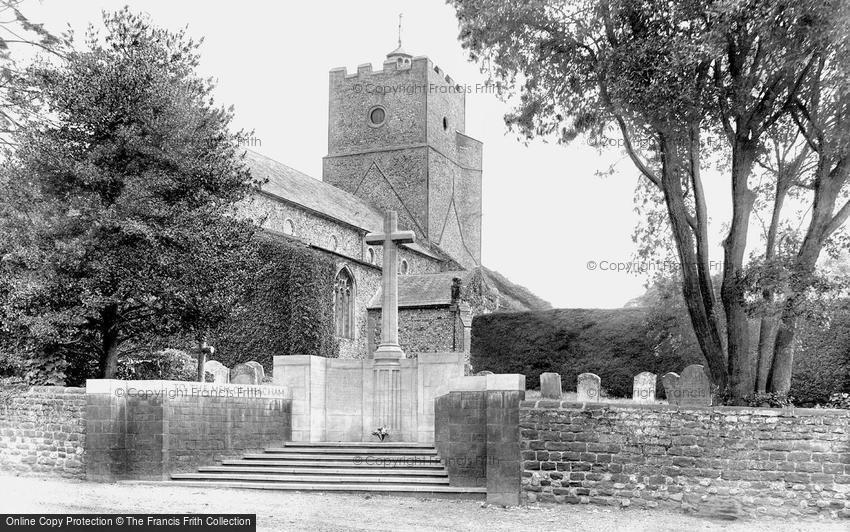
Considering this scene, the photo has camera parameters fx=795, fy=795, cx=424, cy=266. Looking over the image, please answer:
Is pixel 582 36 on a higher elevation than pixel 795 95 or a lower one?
higher

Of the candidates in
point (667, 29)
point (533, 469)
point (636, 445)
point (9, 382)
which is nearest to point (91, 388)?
point (9, 382)

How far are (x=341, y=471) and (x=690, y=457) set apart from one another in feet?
17.3

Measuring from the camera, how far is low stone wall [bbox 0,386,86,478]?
13.0m

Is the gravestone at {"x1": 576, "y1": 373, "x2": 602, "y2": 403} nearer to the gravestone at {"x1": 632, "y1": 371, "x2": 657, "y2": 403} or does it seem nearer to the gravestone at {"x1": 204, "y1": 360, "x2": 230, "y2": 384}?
the gravestone at {"x1": 632, "y1": 371, "x2": 657, "y2": 403}

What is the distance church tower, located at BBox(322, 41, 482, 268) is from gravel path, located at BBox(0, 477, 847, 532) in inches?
1406

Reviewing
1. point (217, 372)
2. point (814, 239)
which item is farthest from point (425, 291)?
point (814, 239)

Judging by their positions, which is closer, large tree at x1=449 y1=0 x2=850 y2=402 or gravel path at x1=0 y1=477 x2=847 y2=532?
gravel path at x1=0 y1=477 x2=847 y2=532

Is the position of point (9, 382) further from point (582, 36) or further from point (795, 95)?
point (795, 95)

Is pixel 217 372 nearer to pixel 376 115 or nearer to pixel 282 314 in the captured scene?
A: pixel 282 314

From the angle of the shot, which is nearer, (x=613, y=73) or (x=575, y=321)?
(x=613, y=73)

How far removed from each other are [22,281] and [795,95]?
1332 centimetres

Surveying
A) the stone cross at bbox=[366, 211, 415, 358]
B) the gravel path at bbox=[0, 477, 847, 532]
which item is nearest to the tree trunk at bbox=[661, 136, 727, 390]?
the gravel path at bbox=[0, 477, 847, 532]

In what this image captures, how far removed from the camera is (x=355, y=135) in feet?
158

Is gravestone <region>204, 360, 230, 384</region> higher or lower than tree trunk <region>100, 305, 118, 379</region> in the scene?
lower
